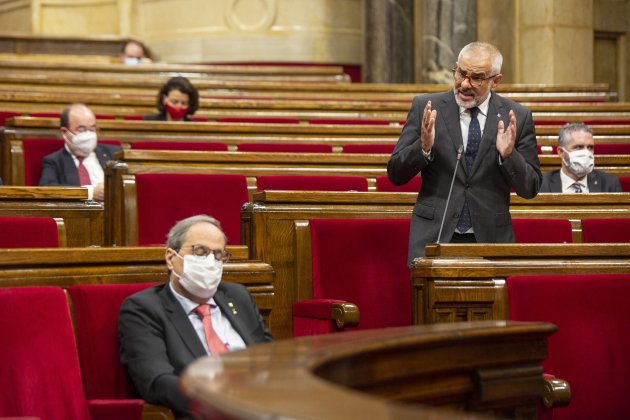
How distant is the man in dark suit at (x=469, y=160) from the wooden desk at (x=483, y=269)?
239 mm

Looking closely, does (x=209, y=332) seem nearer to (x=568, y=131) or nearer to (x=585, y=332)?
(x=585, y=332)

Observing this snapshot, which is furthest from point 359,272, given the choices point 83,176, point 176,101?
point 176,101

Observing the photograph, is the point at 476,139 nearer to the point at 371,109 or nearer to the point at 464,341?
the point at 464,341

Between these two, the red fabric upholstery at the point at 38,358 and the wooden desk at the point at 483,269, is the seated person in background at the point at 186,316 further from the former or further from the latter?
the wooden desk at the point at 483,269

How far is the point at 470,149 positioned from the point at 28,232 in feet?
3.11

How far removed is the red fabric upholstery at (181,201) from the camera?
304cm

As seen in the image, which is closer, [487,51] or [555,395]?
[555,395]

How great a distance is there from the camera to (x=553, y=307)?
2154 millimetres

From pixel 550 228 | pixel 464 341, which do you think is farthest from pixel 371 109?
pixel 464 341

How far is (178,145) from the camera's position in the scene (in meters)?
3.72

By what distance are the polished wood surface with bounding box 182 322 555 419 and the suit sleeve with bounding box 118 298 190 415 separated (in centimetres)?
40

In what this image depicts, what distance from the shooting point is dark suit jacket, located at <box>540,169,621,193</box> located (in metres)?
3.36

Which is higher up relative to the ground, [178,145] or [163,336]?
[178,145]

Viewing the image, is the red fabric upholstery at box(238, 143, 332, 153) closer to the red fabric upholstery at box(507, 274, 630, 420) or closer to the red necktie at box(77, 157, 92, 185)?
the red necktie at box(77, 157, 92, 185)
